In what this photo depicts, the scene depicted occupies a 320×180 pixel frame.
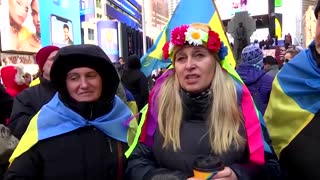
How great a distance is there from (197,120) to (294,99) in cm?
58

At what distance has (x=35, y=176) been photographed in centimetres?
228

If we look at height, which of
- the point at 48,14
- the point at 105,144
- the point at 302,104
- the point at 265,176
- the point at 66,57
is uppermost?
the point at 48,14

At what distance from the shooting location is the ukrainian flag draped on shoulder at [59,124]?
7.61ft

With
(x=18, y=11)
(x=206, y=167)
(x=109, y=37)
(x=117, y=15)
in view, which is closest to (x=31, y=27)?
(x=18, y=11)

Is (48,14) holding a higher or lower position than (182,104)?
higher

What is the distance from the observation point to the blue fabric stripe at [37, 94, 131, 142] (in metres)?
2.34

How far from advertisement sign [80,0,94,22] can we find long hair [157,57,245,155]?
47.0 m

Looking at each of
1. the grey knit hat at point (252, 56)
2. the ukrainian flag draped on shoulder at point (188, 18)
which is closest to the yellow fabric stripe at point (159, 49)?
the ukrainian flag draped on shoulder at point (188, 18)

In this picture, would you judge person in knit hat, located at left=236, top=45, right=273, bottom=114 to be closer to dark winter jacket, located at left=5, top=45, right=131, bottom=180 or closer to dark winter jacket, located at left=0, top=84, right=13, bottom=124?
dark winter jacket, located at left=5, top=45, right=131, bottom=180

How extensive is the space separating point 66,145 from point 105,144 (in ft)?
0.76

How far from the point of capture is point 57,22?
1959 centimetres

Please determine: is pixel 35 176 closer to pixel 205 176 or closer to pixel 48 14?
pixel 205 176

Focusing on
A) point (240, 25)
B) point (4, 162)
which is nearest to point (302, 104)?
point (4, 162)

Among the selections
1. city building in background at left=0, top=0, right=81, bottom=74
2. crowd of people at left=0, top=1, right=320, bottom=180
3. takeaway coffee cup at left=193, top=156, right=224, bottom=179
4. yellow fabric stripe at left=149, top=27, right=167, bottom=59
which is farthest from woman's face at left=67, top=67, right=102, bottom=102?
city building in background at left=0, top=0, right=81, bottom=74
